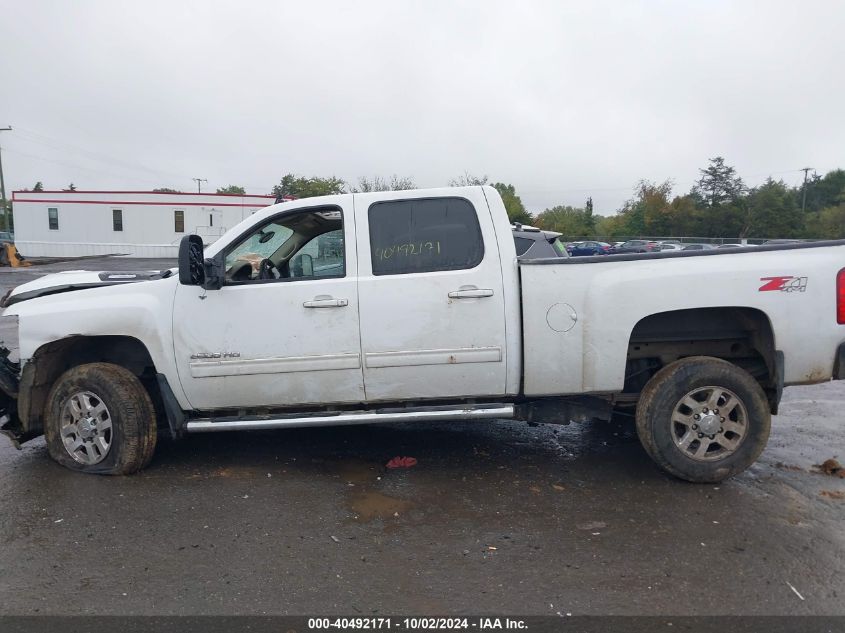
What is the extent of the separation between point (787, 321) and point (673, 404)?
89 cm

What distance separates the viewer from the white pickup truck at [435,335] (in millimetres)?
4418

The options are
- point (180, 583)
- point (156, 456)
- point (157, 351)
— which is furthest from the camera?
point (156, 456)

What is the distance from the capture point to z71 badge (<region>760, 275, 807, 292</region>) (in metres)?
4.34

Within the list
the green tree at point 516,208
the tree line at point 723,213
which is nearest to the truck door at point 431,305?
the green tree at point 516,208

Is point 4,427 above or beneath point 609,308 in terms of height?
beneath

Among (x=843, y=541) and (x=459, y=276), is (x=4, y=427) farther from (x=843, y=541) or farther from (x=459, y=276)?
(x=843, y=541)

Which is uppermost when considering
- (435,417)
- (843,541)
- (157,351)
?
(157,351)

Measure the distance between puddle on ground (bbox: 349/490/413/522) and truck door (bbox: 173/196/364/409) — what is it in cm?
65

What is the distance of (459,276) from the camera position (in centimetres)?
453

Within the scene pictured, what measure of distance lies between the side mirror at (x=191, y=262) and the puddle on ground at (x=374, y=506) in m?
1.77

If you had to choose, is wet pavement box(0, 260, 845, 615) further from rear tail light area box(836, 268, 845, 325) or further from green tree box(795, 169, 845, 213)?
green tree box(795, 169, 845, 213)

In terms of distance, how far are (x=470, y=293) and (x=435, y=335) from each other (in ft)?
1.19

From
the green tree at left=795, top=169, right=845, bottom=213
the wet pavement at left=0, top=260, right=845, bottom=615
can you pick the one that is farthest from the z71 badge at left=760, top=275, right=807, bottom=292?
the green tree at left=795, top=169, right=845, bottom=213

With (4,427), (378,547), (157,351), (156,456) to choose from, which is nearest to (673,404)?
(378,547)
